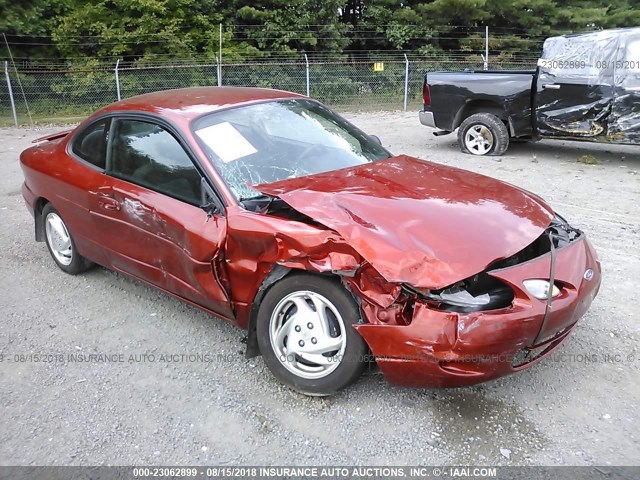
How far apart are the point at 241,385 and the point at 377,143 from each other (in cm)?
216

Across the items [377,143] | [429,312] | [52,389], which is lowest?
[52,389]

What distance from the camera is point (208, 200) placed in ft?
10.6

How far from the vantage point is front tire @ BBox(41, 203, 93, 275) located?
14.9 feet

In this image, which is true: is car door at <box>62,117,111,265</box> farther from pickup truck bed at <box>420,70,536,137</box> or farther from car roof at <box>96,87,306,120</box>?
pickup truck bed at <box>420,70,536,137</box>

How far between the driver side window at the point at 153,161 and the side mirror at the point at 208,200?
0.16 ft

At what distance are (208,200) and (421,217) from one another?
1233 millimetres

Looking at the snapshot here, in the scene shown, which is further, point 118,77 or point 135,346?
point 118,77

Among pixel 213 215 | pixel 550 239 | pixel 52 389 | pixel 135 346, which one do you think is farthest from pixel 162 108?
pixel 550 239

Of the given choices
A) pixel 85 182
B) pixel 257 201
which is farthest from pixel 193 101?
pixel 257 201

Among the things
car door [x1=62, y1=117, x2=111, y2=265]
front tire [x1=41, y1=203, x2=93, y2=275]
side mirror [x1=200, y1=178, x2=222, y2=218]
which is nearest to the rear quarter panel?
car door [x1=62, y1=117, x2=111, y2=265]

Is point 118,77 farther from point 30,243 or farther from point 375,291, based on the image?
point 375,291

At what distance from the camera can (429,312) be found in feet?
8.36

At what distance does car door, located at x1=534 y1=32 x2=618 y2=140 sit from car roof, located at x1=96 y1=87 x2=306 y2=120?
5.32m

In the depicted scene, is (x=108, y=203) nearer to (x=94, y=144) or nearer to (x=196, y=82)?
(x=94, y=144)
